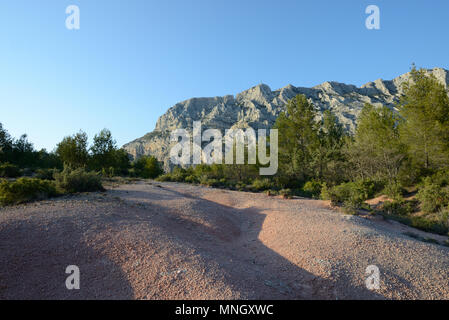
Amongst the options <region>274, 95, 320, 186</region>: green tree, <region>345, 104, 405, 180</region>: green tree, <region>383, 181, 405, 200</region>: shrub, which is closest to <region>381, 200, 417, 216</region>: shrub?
<region>383, 181, 405, 200</region>: shrub

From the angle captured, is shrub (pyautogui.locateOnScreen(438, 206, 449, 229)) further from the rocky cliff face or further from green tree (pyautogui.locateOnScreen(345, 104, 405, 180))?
→ the rocky cliff face

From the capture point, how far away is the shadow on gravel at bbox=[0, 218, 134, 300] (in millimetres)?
3135

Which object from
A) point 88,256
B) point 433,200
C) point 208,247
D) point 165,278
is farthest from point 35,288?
point 433,200

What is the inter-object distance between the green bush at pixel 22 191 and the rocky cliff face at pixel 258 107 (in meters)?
58.7

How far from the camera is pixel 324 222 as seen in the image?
7.01 meters

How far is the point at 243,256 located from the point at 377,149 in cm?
1897

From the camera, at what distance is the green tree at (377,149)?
17.3 meters

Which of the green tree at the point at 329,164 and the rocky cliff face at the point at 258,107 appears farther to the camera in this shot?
the rocky cliff face at the point at 258,107

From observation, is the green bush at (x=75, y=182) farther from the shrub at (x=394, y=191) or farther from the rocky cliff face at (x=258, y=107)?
the rocky cliff face at (x=258, y=107)

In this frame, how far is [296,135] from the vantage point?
27188 mm

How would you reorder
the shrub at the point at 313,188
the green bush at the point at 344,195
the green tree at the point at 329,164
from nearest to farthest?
the green bush at the point at 344,195
the shrub at the point at 313,188
the green tree at the point at 329,164

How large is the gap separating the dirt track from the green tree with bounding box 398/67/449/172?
13603 millimetres

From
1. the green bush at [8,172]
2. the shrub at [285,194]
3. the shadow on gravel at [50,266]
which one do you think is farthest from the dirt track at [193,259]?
the green bush at [8,172]

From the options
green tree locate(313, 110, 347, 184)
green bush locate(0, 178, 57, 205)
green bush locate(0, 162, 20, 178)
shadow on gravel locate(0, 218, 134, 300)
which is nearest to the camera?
shadow on gravel locate(0, 218, 134, 300)
